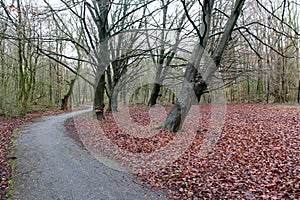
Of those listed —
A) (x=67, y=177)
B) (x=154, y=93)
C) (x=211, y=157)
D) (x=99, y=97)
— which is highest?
(x=154, y=93)

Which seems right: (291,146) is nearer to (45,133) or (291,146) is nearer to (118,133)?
(118,133)

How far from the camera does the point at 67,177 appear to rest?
16.0 feet

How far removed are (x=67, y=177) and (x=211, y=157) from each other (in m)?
3.56

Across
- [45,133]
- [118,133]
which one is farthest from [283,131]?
[45,133]

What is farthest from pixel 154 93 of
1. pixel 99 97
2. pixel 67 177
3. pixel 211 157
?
pixel 67 177

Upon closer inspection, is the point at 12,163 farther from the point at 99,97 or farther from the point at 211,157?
the point at 99,97

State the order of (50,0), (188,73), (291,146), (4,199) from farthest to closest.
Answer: (50,0) < (188,73) < (291,146) < (4,199)

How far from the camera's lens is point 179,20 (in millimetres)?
14688

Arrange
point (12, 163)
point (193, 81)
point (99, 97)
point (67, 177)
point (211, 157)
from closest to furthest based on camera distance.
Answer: point (67, 177), point (12, 163), point (211, 157), point (193, 81), point (99, 97)

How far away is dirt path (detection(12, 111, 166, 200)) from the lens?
4.20 metres

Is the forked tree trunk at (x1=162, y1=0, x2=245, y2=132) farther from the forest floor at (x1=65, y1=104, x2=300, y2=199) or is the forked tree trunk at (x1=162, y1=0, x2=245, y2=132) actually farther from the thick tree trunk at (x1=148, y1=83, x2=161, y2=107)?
the thick tree trunk at (x1=148, y1=83, x2=161, y2=107)

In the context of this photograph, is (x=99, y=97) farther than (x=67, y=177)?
Yes

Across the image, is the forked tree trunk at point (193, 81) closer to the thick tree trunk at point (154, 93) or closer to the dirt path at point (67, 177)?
the dirt path at point (67, 177)

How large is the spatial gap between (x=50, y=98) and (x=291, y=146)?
80.5ft
